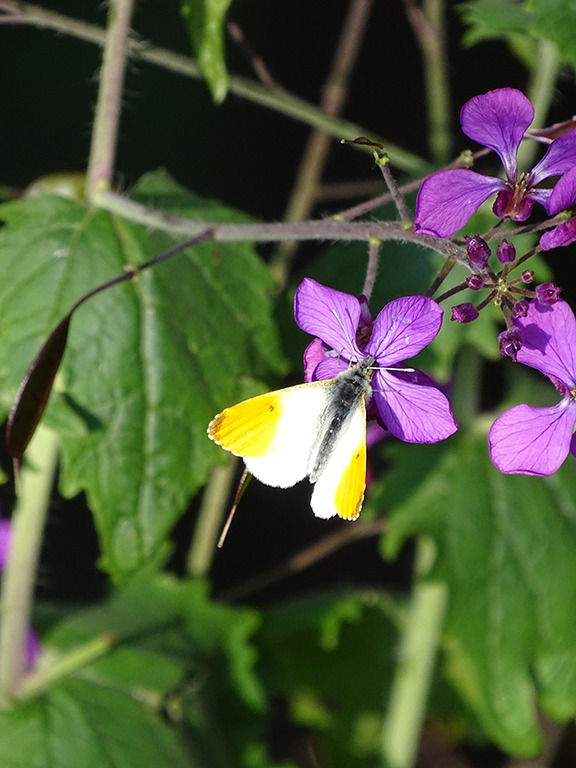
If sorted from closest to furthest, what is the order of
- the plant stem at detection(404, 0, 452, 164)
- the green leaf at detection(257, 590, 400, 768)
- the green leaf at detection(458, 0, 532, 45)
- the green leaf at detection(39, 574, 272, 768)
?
the green leaf at detection(458, 0, 532, 45) < the green leaf at detection(39, 574, 272, 768) < the plant stem at detection(404, 0, 452, 164) < the green leaf at detection(257, 590, 400, 768)

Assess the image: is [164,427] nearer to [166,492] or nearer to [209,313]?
[166,492]

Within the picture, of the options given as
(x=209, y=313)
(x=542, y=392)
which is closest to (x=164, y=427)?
(x=209, y=313)

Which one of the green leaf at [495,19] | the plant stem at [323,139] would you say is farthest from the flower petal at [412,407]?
the plant stem at [323,139]

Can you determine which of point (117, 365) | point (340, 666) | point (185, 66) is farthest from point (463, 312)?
point (340, 666)

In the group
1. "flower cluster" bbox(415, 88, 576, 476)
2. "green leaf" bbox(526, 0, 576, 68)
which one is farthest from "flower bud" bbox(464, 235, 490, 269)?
"green leaf" bbox(526, 0, 576, 68)

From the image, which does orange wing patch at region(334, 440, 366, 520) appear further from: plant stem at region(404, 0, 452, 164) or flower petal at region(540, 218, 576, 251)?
plant stem at region(404, 0, 452, 164)
